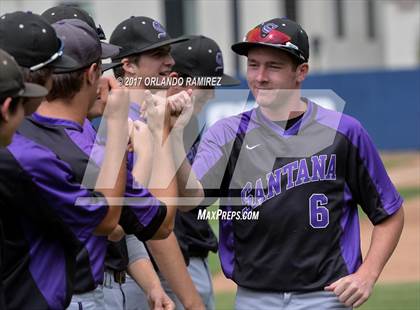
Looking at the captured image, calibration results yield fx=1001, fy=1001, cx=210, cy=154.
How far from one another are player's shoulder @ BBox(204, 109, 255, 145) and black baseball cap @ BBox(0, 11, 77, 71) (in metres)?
1.42

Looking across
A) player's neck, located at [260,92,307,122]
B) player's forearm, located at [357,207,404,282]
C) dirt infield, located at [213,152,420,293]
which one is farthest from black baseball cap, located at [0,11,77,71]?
dirt infield, located at [213,152,420,293]

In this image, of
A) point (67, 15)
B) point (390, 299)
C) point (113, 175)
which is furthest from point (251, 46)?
point (390, 299)

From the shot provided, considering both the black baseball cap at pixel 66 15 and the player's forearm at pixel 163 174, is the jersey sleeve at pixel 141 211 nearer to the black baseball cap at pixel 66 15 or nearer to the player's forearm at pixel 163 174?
the player's forearm at pixel 163 174

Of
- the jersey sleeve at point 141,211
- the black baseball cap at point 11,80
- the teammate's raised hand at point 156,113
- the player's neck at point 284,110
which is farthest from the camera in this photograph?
the player's neck at point 284,110

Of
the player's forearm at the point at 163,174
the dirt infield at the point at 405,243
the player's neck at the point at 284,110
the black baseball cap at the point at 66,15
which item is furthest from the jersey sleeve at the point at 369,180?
the dirt infield at the point at 405,243

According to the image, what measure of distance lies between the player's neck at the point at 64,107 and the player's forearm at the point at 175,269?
4.52 feet

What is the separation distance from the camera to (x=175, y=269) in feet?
17.8

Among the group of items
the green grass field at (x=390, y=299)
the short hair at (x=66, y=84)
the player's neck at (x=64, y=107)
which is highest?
the short hair at (x=66, y=84)

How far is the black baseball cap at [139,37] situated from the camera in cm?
574

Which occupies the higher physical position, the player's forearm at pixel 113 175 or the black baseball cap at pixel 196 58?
the player's forearm at pixel 113 175

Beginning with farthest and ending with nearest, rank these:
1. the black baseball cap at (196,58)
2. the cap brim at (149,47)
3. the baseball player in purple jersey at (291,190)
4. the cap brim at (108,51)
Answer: the black baseball cap at (196,58) → the cap brim at (149,47) → the baseball player in purple jersey at (291,190) → the cap brim at (108,51)

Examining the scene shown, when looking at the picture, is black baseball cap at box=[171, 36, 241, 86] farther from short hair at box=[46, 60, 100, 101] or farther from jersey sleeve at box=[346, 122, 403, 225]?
short hair at box=[46, 60, 100, 101]

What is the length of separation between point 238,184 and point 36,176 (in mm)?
1719

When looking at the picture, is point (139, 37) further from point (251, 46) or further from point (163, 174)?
point (163, 174)
